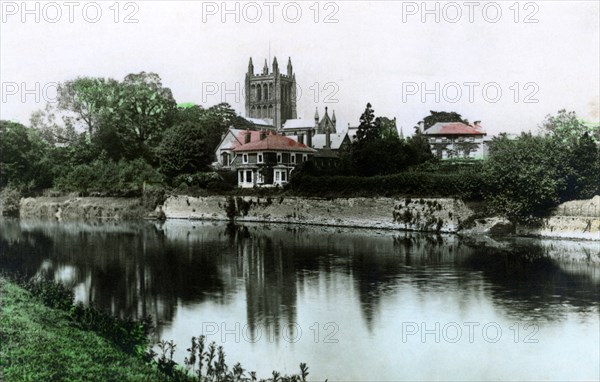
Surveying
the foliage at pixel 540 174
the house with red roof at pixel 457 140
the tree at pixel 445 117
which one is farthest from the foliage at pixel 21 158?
the tree at pixel 445 117

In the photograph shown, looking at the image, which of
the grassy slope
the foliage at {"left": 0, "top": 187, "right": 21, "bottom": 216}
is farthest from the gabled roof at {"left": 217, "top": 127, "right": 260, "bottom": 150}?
the grassy slope

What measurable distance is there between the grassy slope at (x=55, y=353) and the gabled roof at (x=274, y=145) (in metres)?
36.1

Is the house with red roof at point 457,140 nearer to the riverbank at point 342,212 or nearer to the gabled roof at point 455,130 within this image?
the gabled roof at point 455,130

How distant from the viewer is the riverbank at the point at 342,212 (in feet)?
98.3

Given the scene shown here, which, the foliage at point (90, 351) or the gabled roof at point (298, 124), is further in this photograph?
the gabled roof at point (298, 124)

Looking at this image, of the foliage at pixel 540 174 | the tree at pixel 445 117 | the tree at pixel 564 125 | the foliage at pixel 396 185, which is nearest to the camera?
the foliage at pixel 540 174

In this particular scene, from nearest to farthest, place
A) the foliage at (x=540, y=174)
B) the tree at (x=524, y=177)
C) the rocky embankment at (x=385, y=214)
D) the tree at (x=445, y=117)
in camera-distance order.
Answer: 1. the rocky embankment at (x=385, y=214)
2. the foliage at (x=540, y=174)
3. the tree at (x=524, y=177)
4. the tree at (x=445, y=117)

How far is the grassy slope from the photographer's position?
9477 mm

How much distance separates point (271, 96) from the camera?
282ft

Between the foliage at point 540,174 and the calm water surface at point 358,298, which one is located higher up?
the foliage at point 540,174

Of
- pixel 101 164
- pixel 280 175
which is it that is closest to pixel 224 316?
pixel 280 175

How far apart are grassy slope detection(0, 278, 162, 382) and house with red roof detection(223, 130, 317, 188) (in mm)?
35026

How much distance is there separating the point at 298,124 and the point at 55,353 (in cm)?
7452

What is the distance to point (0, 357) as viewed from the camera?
31.9 feet
